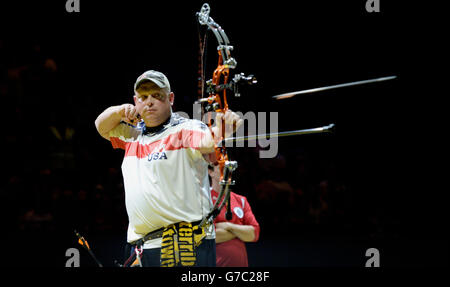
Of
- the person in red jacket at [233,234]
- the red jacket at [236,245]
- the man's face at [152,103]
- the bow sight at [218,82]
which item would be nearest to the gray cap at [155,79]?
the man's face at [152,103]

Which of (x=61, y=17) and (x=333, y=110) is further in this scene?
(x=333, y=110)

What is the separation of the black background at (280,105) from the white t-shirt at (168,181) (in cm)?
49

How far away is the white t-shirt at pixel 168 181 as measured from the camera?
4.68 ft

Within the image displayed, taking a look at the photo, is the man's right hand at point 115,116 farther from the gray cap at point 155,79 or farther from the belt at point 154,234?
the belt at point 154,234

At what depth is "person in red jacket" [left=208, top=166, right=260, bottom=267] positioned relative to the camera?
203 cm

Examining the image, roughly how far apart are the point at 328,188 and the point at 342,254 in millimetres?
532

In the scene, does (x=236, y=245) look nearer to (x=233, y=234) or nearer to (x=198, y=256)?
(x=233, y=234)

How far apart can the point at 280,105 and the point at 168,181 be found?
1280 millimetres

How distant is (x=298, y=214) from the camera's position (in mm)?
3107

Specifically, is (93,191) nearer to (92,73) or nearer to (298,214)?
(92,73)

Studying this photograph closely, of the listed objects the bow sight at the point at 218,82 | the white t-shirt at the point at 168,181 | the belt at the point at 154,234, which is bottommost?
the belt at the point at 154,234

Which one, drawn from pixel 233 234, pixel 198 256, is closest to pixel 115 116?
pixel 198 256

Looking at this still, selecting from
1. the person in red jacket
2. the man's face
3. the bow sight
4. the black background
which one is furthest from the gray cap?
the person in red jacket

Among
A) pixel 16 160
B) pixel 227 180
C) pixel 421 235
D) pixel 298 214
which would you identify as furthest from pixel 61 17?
pixel 421 235
